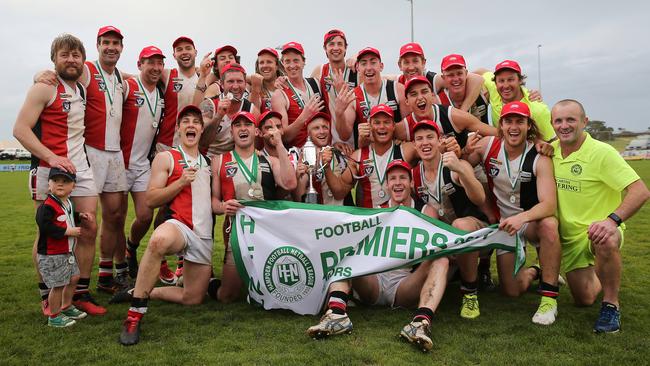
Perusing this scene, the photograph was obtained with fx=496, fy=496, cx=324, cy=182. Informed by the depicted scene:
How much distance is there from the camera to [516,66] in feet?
20.0

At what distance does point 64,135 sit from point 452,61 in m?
4.76

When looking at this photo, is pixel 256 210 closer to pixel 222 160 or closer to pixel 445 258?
pixel 222 160

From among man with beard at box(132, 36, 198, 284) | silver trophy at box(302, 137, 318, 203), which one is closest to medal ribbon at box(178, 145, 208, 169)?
silver trophy at box(302, 137, 318, 203)

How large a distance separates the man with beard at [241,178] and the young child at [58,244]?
152cm

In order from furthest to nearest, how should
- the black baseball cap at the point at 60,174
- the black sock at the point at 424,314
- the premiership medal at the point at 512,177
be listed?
1. the premiership medal at the point at 512,177
2. the black baseball cap at the point at 60,174
3. the black sock at the point at 424,314

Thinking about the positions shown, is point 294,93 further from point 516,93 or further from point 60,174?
point 60,174

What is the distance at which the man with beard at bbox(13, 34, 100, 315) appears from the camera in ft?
17.1

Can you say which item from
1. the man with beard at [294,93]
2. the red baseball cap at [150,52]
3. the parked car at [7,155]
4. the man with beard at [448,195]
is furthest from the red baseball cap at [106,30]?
the parked car at [7,155]

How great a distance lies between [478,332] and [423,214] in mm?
1240

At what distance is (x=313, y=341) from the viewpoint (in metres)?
4.46

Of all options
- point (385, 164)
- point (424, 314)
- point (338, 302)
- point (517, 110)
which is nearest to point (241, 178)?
point (385, 164)

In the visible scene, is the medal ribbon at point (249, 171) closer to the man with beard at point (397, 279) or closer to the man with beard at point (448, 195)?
the man with beard at point (397, 279)

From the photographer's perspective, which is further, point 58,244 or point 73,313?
point 73,313

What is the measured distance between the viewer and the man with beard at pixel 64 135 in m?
5.21
